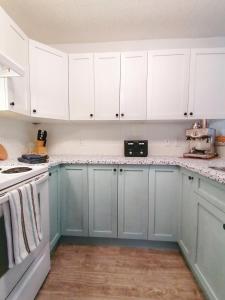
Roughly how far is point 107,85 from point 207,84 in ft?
3.64

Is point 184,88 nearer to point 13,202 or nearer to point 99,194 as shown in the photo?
point 99,194

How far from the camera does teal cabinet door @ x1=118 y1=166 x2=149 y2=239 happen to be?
1804 mm

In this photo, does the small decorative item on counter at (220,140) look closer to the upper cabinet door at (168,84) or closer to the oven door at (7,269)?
the upper cabinet door at (168,84)

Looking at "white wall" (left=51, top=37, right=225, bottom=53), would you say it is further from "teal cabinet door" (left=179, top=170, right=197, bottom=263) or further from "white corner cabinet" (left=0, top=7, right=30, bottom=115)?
"teal cabinet door" (left=179, top=170, right=197, bottom=263)

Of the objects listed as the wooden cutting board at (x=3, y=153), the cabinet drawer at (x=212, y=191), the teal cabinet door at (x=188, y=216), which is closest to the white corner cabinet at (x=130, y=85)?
the wooden cutting board at (x=3, y=153)

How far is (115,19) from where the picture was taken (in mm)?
1779

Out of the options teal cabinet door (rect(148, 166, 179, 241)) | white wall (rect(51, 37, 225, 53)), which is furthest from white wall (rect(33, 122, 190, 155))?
white wall (rect(51, 37, 225, 53))

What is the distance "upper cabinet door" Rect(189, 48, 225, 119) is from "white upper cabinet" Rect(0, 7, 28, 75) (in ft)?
5.60

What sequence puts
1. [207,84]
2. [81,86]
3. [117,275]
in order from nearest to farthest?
[117,275], [207,84], [81,86]

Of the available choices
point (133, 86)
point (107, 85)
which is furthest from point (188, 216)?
point (107, 85)

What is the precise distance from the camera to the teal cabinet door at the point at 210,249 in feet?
3.25

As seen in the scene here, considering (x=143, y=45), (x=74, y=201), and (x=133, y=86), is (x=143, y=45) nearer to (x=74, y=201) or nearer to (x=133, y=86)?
(x=133, y=86)

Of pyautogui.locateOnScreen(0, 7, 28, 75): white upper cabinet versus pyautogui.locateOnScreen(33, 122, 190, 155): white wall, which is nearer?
pyautogui.locateOnScreen(0, 7, 28, 75): white upper cabinet

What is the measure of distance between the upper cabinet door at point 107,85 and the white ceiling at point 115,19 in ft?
1.03
